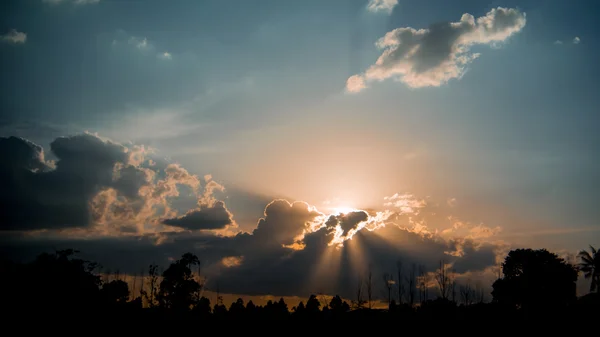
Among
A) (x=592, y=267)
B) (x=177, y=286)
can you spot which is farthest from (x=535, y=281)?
(x=177, y=286)

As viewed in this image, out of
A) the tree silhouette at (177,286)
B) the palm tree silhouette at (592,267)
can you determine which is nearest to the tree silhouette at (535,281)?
the palm tree silhouette at (592,267)

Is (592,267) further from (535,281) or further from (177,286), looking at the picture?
(177,286)

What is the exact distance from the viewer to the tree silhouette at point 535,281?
92438 millimetres

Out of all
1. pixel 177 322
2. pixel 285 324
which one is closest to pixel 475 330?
pixel 285 324

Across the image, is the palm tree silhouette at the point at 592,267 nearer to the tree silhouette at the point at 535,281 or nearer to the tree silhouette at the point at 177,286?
the tree silhouette at the point at 535,281

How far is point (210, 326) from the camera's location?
7738 cm

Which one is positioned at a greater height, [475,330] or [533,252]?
[533,252]

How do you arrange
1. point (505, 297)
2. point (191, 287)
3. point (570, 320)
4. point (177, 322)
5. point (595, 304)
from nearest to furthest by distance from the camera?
point (570, 320)
point (595, 304)
point (177, 322)
point (505, 297)
point (191, 287)

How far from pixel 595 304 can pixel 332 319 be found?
42412mm

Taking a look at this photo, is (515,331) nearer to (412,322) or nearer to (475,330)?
(475,330)

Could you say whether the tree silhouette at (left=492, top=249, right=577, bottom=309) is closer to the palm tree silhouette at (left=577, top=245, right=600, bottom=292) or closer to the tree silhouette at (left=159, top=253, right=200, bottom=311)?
the palm tree silhouette at (left=577, top=245, right=600, bottom=292)

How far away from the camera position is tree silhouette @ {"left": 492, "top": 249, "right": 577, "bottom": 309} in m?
92.4

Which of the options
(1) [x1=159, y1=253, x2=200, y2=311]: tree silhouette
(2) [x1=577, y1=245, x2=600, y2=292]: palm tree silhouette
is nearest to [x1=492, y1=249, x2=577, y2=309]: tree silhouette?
(2) [x1=577, y1=245, x2=600, y2=292]: palm tree silhouette

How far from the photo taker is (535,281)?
94.9 meters
